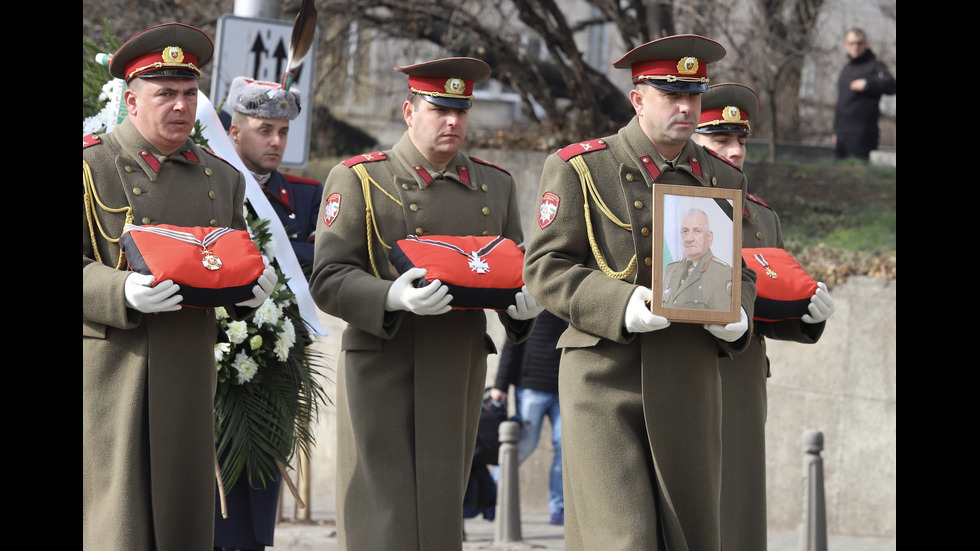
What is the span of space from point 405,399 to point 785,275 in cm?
184

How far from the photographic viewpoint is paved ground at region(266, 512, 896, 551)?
9.30m

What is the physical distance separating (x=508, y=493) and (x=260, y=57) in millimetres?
3466

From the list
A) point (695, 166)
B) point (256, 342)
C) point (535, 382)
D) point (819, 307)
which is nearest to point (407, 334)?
point (256, 342)

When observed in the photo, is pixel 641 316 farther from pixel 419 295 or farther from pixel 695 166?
pixel 419 295

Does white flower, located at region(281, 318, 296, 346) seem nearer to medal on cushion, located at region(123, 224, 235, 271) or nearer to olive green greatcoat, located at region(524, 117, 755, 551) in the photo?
medal on cushion, located at region(123, 224, 235, 271)

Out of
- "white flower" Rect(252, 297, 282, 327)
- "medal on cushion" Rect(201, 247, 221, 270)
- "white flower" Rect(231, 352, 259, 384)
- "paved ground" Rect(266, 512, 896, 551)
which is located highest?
"medal on cushion" Rect(201, 247, 221, 270)

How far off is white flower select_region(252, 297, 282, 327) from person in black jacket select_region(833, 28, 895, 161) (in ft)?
26.1

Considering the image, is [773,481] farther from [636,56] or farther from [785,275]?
[636,56]

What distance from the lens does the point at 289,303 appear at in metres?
6.76

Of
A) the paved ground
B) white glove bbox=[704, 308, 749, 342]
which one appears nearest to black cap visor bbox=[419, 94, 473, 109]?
white glove bbox=[704, 308, 749, 342]

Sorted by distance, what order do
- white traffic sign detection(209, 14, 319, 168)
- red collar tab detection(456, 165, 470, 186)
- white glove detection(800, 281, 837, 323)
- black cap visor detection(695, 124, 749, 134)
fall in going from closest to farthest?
red collar tab detection(456, 165, 470, 186), white glove detection(800, 281, 837, 323), black cap visor detection(695, 124, 749, 134), white traffic sign detection(209, 14, 319, 168)

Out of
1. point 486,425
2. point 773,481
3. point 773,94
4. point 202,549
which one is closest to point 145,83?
point 202,549

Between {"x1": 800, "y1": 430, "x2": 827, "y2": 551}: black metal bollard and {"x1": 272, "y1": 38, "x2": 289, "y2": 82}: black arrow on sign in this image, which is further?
{"x1": 272, "y1": 38, "x2": 289, "y2": 82}: black arrow on sign

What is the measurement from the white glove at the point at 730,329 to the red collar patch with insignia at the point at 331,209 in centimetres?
184
